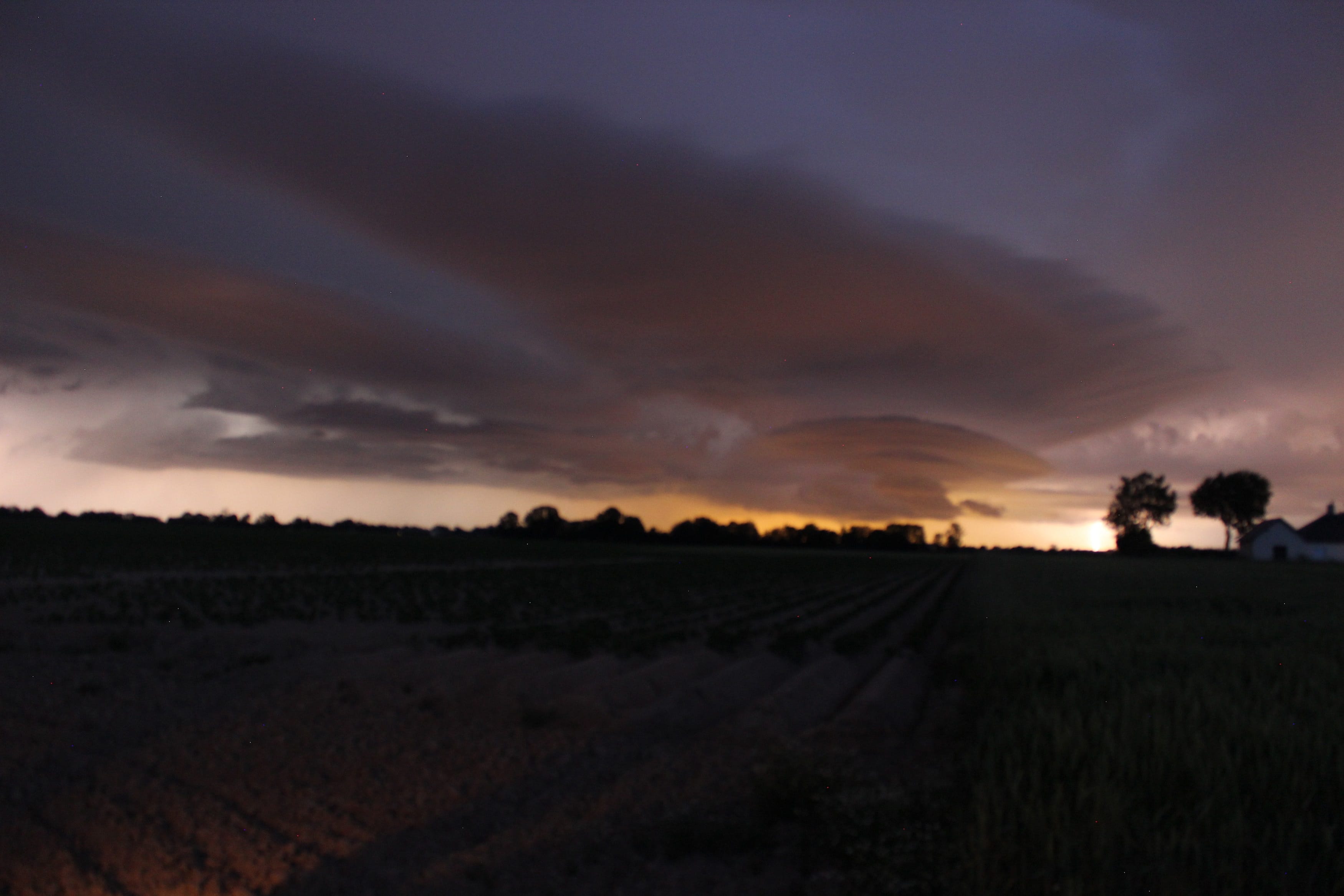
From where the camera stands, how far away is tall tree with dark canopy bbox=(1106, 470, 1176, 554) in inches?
5733

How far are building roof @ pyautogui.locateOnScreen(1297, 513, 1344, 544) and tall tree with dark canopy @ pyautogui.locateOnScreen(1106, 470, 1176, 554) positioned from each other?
46158 millimetres

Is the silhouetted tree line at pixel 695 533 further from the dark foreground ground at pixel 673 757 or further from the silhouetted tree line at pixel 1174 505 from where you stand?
the dark foreground ground at pixel 673 757

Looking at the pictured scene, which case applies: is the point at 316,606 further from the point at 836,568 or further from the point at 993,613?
the point at 836,568

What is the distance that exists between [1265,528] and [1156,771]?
123608 millimetres

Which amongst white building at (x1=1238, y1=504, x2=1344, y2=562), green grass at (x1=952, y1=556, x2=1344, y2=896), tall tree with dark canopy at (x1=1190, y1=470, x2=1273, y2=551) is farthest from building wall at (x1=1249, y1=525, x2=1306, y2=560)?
green grass at (x1=952, y1=556, x2=1344, y2=896)

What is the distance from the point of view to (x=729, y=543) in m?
158

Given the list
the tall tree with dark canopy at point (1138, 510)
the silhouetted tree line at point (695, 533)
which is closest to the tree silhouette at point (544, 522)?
the silhouetted tree line at point (695, 533)

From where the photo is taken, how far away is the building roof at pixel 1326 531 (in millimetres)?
92500

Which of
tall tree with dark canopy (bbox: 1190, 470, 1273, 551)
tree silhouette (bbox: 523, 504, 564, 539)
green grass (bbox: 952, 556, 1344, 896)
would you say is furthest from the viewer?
tree silhouette (bbox: 523, 504, 564, 539)

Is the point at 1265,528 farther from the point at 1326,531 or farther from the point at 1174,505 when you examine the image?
the point at 1174,505

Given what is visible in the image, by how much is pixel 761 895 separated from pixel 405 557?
55371 mm

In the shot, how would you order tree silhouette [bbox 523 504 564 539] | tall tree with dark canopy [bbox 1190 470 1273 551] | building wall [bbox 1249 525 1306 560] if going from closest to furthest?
1. building wall [bbox 1249 525 1306 560]
2. tall tree with dark canopy [bbox 1190 470 1273 551]
3. tree silhouette [bbox 523 504 564 539]

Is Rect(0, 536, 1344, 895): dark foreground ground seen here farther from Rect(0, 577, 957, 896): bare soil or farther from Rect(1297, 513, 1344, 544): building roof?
Rect(1297, 513, 1344, 544): building roof

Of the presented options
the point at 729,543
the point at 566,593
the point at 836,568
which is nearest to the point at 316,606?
the point at 566,593
